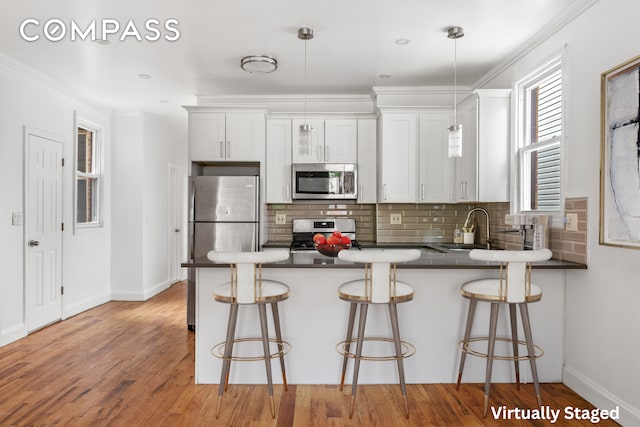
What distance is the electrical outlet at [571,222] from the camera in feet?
9.79

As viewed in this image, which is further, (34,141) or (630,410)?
(34,141)

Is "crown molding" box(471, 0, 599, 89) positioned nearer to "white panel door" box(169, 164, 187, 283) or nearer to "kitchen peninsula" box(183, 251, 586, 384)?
"kitchen peninsula" box(183, 251, 586, 384)

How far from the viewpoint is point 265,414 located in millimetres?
2674

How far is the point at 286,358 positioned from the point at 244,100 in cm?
317

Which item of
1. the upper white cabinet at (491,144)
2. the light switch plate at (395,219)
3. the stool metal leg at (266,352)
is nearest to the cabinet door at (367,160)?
the light switch plate at (395,219)

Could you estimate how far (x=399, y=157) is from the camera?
15.4 feet

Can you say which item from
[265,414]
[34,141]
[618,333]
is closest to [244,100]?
[34,141]

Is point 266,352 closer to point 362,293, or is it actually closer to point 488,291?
point 362,293

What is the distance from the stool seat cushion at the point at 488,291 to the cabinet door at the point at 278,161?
8.24 ft

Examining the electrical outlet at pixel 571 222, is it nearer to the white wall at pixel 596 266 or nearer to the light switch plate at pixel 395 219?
the white wall at pixel 596 266

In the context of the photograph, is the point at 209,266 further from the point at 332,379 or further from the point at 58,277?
the point at 58,277

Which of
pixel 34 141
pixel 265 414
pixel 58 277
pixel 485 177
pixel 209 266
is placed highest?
pixel 34 141

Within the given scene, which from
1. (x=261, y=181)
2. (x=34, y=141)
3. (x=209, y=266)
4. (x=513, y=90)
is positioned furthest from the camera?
(x=261, y=181)

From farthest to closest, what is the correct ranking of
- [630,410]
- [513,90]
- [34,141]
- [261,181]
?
[261,181]
[34,141]
[513,90]
[630,410]
